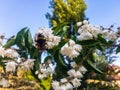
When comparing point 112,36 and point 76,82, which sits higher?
point 112,36

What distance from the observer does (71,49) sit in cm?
137

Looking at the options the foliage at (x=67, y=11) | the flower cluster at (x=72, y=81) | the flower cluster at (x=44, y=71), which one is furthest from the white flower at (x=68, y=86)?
the foliage at (x=67, y=11)

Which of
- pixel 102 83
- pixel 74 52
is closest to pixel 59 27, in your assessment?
pixel 74 52

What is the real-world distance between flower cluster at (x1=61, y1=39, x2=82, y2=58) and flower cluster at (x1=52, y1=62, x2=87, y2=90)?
6 cm

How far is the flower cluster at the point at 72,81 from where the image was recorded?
1349 millimetres

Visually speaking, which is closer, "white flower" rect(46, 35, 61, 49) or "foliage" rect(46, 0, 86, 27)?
"white flower" rect(46, 35, 61, 49)

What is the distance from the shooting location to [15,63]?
143cm

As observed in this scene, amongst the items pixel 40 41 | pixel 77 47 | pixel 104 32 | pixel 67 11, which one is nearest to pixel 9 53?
pixel 40 41

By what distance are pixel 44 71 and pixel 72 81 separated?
121 mm

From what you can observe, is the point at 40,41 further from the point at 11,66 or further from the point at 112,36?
the point at 112,36

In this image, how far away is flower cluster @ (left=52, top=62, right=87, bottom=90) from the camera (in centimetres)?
135

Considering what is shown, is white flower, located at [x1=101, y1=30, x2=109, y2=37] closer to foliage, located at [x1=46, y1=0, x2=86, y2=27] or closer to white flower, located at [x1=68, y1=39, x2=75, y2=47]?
white flower, located at [x1=68, y1=39, x2=75, y2=47]

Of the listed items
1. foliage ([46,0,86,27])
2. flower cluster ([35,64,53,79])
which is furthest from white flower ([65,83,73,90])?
foliage ([46,0,86,27])

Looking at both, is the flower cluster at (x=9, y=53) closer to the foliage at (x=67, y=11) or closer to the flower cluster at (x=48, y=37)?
the flower cluster at (x=48, y=37)
